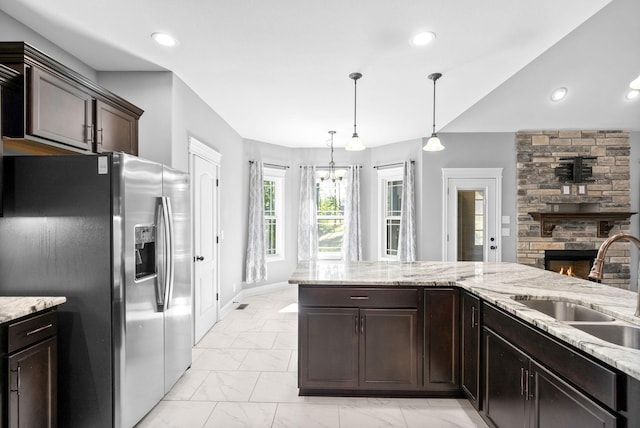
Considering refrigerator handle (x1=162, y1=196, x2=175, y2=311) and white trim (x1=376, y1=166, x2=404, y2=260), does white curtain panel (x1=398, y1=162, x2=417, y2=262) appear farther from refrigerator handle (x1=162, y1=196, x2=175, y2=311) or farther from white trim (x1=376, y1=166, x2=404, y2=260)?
refrigerator handle (x1=162, y1=196, x2=175, y2=311)

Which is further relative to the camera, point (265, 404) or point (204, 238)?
point (204, 238)

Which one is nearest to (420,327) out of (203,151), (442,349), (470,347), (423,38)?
(442,349)

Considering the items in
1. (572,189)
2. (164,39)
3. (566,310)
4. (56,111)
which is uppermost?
(164,39)

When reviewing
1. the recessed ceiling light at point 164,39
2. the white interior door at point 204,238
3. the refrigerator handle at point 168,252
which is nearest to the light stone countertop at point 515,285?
the refrigerator handle at point 168,252

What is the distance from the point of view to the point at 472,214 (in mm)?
5516

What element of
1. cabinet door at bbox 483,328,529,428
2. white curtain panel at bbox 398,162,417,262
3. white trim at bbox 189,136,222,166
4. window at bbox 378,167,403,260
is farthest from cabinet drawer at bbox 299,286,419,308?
window at bbox 378,167,403,260

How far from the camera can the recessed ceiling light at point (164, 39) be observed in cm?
244

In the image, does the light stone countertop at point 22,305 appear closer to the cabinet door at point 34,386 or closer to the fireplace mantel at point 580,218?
the cabinet door at point 34,386

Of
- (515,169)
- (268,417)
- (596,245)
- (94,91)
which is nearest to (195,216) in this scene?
(94,91)

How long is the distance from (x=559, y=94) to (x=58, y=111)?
5.62 m

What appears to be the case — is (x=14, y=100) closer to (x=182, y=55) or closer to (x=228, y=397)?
(x=182, y=55)

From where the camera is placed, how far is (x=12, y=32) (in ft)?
7.42

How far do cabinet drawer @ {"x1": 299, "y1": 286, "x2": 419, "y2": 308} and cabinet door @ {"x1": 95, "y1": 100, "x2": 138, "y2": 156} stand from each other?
1.83 metres

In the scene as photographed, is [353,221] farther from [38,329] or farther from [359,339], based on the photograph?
[38,329]
